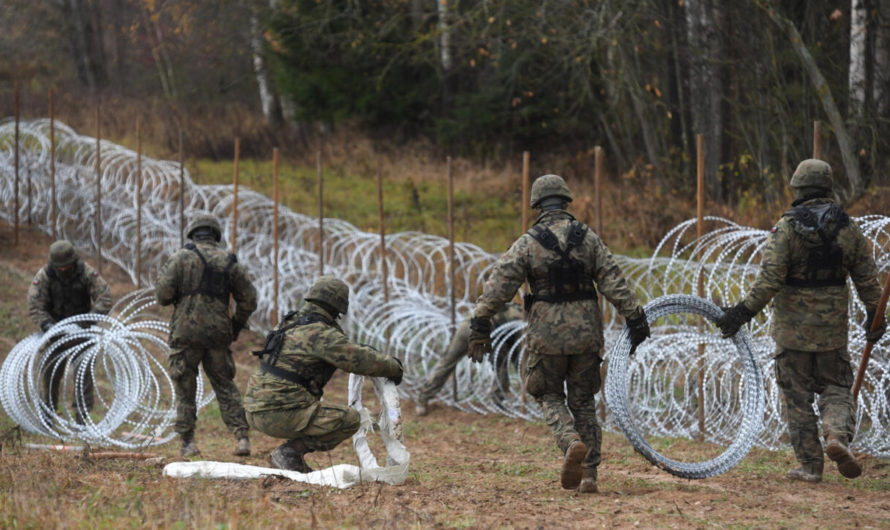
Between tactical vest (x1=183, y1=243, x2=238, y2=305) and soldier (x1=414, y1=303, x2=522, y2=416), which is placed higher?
tactical vest (x1=183, y1=243, x2=238, y2=305)

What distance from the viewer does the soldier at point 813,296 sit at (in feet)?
22.1

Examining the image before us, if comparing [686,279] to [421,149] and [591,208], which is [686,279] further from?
[421,149]

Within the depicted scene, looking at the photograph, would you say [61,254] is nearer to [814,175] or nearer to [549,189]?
[549,189]

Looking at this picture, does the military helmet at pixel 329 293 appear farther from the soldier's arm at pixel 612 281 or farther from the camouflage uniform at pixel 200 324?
the camouflage uniform at pixel 200 324

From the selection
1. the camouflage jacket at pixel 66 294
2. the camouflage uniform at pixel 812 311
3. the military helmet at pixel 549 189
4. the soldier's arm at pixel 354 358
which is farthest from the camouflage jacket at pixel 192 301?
the camouflage uniform at pixel 812 311

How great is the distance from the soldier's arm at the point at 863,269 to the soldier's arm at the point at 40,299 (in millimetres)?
7098

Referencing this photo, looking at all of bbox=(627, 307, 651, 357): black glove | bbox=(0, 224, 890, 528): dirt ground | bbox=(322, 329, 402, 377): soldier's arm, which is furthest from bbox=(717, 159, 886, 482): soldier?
bbox=(322, 329, 402, 377): soldier's arm

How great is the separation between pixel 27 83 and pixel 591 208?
22185mm

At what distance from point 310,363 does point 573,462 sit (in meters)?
1.85

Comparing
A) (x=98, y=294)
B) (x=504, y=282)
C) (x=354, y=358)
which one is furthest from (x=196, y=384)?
(x=504, y=282)

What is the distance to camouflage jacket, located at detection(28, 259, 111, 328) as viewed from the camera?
969 cm

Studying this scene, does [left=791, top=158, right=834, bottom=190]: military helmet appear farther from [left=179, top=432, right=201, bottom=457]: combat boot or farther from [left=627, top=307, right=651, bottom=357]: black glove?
[left=179, top=432, right=201, bottom=457]: combat boot

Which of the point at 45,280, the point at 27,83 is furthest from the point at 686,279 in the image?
the point at 27,83

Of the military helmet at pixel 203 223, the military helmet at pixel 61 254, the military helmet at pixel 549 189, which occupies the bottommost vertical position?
the military helmet at pixel 61 254
